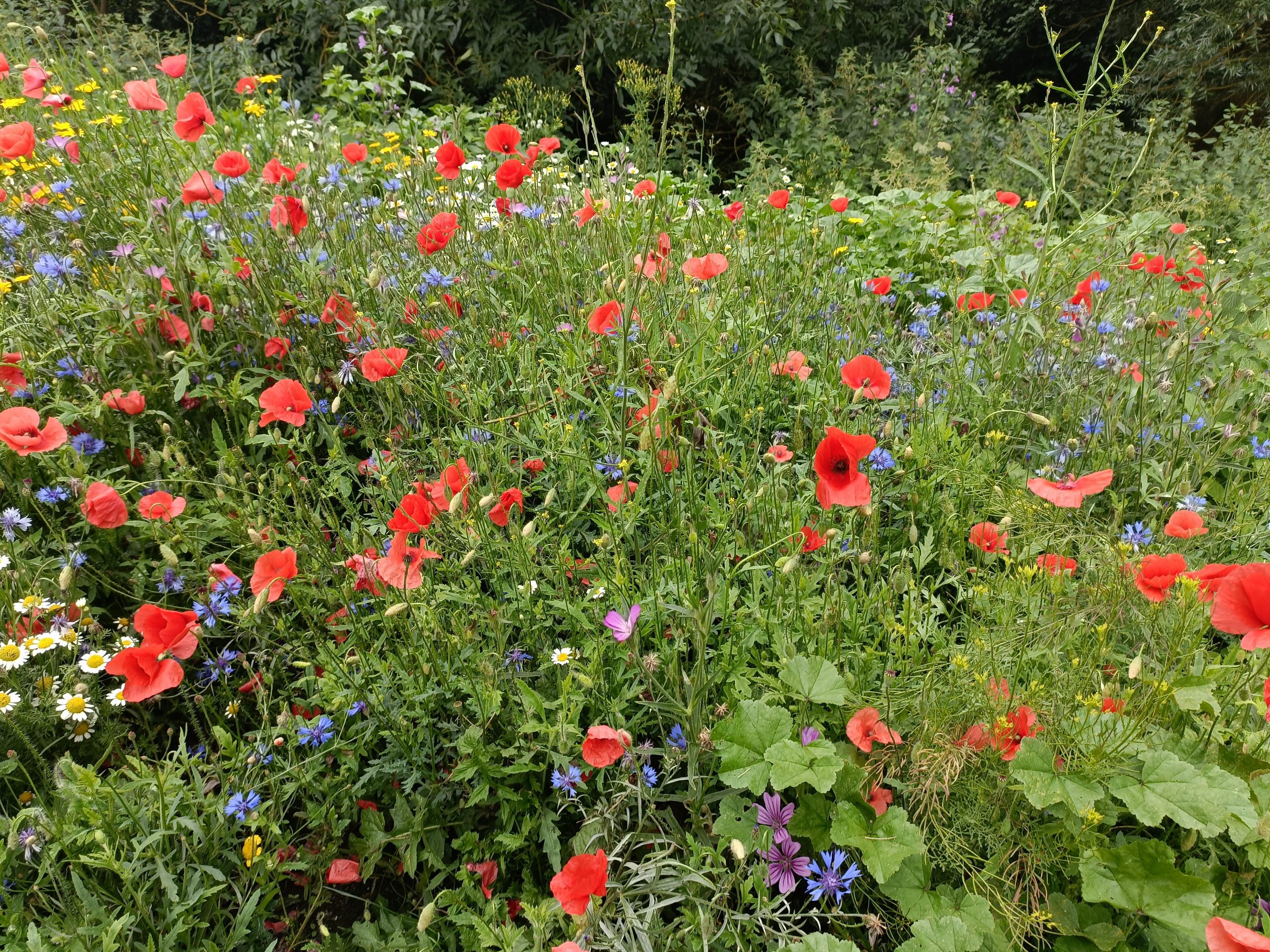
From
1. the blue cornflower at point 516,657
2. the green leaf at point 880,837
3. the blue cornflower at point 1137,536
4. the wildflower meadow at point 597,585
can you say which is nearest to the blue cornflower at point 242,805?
the wildflower meadow at point 597,585

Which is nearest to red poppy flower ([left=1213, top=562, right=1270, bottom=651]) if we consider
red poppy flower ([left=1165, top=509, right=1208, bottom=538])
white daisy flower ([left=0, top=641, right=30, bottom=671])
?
red poppy flower ([left=1165, top=509, right=1208, bottom=538])

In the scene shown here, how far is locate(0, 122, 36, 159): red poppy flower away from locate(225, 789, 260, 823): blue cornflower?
203 centimetres

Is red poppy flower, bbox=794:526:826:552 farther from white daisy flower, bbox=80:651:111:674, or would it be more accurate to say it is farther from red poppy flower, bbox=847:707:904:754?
white daisy flower, bbox=80:651:111:674

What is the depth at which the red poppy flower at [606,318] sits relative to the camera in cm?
184

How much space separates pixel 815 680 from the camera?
1405 millimetres

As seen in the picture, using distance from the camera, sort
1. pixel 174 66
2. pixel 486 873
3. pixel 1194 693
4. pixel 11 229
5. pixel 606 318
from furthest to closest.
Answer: pixel 11 229 < pixel 174 66 < pixel 606 318 < pixel 486 873 < pixel 1194 693

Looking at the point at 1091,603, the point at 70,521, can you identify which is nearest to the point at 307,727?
the point at 70,521

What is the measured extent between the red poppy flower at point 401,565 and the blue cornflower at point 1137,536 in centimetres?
150

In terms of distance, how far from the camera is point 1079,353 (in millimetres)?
2426

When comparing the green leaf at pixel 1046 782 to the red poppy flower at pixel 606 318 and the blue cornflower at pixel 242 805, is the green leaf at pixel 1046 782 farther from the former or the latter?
the blue cornflower at pixel 242 805

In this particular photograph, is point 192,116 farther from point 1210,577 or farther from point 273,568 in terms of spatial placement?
point 1210,577

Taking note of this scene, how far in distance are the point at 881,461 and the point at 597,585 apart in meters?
0.78

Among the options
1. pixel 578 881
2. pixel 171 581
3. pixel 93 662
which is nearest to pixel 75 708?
pixel 93 662

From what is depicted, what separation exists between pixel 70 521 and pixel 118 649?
0.57 meters
